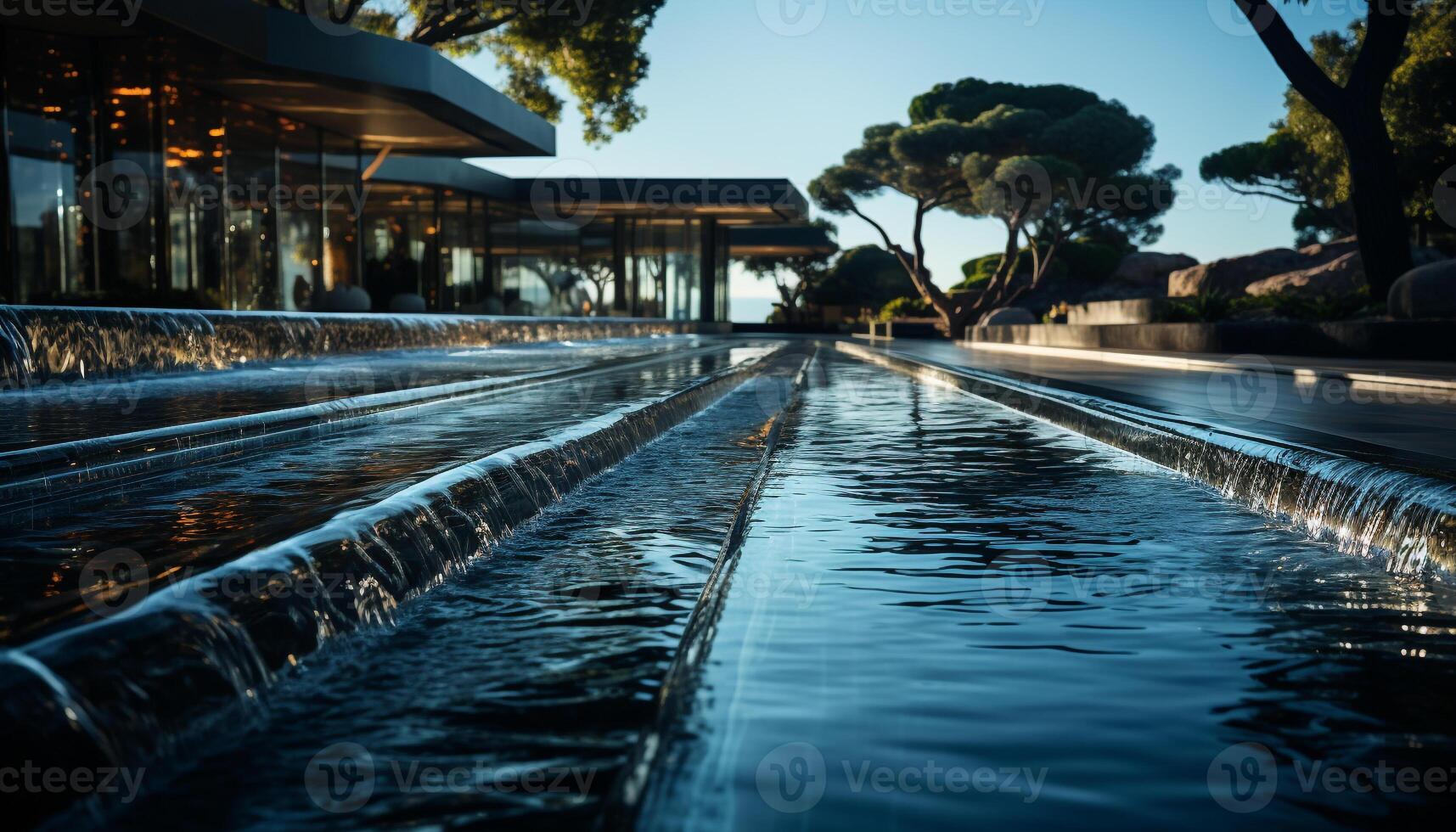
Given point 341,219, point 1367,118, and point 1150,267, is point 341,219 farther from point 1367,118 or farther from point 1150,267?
point 1150,267

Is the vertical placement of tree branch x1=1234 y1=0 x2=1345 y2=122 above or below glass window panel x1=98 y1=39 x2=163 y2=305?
above

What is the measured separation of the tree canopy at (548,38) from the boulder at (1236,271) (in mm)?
12771

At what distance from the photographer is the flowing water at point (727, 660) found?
1.53m

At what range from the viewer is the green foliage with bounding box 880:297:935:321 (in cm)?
4103

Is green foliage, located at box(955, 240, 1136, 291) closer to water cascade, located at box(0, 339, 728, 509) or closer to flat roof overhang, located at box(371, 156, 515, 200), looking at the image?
flat roof overhang, located at box(371, 156, 515, 200)

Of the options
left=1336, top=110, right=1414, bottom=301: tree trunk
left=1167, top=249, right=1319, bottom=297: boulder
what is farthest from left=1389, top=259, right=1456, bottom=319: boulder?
left=1167, top=249, right=1319, bottom=297: boulder

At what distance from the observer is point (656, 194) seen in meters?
31.9

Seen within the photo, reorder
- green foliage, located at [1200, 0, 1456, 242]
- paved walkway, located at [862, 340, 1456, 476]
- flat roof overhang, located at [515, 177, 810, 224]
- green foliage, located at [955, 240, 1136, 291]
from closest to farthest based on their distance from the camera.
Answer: paved walkway, located at [862, 340, 1456, 476] → green foliage, located at [1200, 0, 1456, 242] → flat roof overhang, located at [515, 177, 810, 224] → green foliage, located at [955, 240, 1136, 291]

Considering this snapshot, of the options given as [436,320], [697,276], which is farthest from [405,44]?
[697,276]

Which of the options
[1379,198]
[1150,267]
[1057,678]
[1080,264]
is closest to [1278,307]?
[1379,198]

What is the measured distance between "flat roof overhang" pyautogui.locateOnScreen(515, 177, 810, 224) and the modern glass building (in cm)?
446

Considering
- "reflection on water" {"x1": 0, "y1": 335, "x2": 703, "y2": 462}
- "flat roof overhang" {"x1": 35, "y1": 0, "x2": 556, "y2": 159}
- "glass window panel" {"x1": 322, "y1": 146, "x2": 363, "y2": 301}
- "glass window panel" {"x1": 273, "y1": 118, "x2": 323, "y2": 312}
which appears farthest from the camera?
"glass window panel" {"x1": 322, "y1": 146, "x2": 363, "y2": 301}

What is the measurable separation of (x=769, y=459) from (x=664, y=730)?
3.60 meters

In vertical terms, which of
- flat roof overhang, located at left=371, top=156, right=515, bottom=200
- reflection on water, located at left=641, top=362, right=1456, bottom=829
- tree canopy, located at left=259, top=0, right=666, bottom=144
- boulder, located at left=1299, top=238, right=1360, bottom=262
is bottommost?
reflection on water, located at left=641, top=362, right=1456, bottom=829
